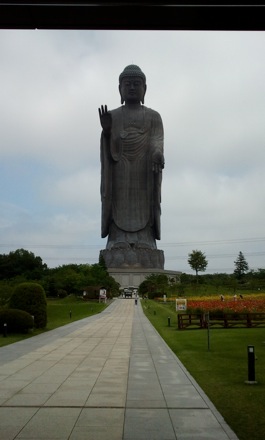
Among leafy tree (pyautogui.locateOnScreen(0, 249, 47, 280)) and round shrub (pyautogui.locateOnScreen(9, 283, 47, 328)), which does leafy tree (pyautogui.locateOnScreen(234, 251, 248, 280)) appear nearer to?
leafy tree (pyautogui.locateOnScreen(0, 249, 47, 280))

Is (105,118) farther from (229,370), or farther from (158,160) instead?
(229,370)

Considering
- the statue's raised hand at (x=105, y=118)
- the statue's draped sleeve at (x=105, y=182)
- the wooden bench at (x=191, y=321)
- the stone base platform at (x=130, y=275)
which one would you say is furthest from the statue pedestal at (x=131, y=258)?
the wooden bench at (x=191, y=321)

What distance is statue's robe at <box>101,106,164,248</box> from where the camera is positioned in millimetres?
68500

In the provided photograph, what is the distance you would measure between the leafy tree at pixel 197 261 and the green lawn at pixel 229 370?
6261 cm

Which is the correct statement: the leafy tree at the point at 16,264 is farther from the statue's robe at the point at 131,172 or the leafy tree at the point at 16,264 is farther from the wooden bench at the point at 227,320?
the wooden bench at the point at 227,320

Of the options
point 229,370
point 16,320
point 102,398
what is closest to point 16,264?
point 16,320

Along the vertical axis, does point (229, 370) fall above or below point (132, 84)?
below

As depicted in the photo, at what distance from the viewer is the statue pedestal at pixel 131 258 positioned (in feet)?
241

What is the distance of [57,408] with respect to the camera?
726 cm

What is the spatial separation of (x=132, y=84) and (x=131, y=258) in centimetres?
2352

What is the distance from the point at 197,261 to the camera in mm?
83125

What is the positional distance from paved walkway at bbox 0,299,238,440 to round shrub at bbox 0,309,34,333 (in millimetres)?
5379
